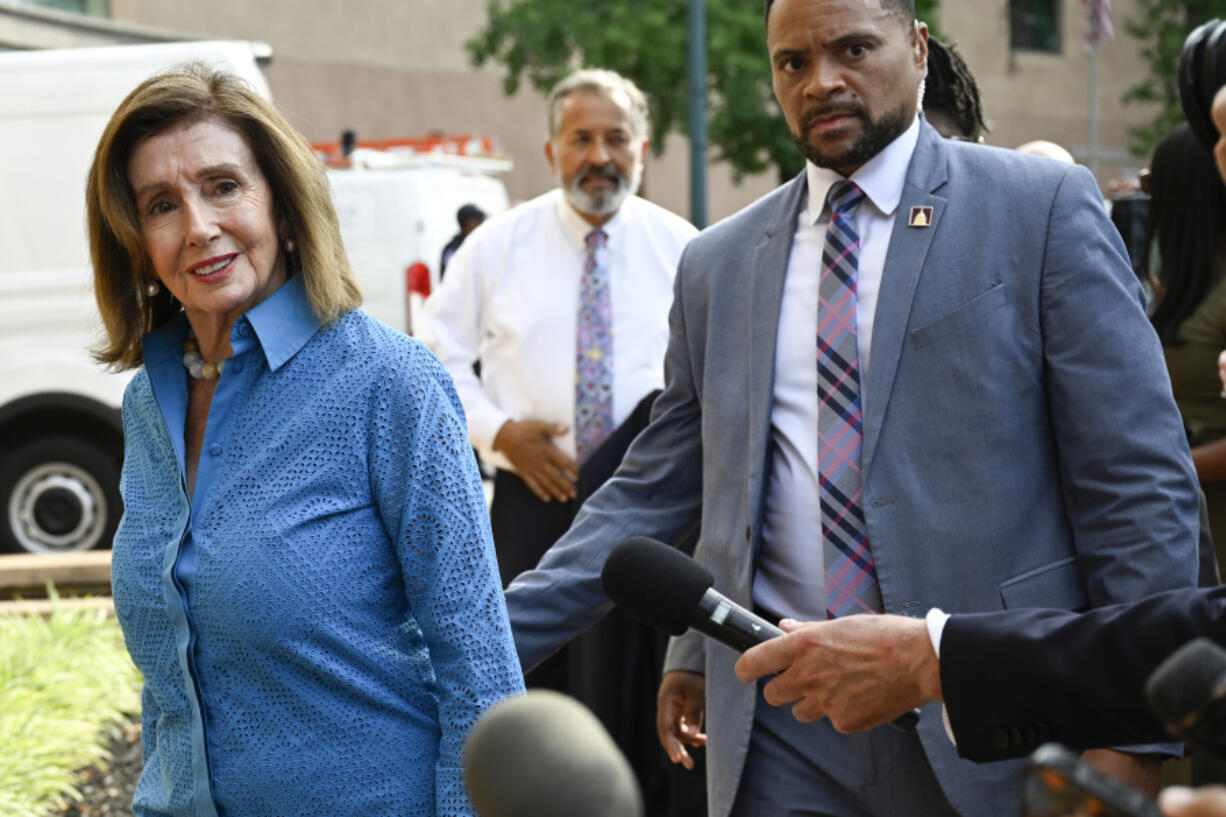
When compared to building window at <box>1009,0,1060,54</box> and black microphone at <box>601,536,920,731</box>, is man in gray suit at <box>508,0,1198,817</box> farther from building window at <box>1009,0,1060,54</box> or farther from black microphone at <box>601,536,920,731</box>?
building window at <box>1009,0,1060,54</box>

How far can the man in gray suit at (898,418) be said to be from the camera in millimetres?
2789

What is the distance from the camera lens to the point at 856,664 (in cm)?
231

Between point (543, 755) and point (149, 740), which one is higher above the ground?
point (543, 755)

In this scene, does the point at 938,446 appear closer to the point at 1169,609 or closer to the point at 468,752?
the point at 1169,609

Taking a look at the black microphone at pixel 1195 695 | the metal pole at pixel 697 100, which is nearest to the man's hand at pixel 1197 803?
the black microphone at pixel 1195 695

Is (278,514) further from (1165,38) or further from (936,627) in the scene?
(1165,38)

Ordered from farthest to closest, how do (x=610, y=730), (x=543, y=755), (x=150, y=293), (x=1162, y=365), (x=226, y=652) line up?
(x=610, y=730) < (x=150, y=293) < (x=1162, y=365) < (x=226, y=652) < (x=543, y=755)

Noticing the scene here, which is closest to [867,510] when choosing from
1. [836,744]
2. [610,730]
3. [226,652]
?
[836,744]

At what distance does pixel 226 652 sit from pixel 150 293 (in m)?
0.78

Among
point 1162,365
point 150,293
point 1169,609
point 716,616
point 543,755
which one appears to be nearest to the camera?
point 543,755

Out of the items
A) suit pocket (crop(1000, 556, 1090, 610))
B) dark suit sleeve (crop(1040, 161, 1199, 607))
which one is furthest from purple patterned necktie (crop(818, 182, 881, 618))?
dark suit sleeve (crop(1040, 161, 1199, 607))

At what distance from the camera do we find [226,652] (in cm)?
263

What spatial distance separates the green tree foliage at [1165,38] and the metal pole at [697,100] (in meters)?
13.8

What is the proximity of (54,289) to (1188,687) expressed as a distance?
32.0ft
